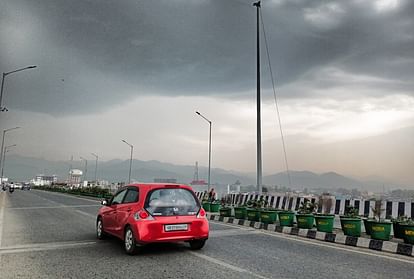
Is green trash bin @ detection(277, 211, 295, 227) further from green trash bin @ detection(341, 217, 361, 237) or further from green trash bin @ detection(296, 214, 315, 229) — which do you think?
green trash bin @ detection(341, 217, 361, 237)

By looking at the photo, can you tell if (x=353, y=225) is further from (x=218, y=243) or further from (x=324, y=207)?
(x=324, y=207)

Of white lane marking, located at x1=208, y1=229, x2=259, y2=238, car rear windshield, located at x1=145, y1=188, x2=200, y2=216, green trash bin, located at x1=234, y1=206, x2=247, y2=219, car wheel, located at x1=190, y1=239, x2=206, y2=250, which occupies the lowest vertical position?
white lane marking, located at x1=208, y1=229, x2=259, y2=238

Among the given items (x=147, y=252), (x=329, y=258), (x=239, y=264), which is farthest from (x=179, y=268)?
(x=329, y=258)

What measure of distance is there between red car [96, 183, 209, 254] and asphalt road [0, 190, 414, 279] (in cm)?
36

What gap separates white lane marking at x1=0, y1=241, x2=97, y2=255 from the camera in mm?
8101

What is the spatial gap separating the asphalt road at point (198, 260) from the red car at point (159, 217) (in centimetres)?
36

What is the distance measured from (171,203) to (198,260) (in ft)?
4.40

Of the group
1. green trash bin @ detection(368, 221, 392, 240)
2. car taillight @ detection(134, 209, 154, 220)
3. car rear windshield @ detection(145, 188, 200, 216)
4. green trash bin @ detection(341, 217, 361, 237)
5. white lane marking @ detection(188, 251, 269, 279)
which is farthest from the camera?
green trash bin @ detection(341, 217, 361, 237)

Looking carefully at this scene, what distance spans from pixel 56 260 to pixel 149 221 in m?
1.93

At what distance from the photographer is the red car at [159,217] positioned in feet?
24.1

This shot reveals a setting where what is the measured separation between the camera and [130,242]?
7.57m

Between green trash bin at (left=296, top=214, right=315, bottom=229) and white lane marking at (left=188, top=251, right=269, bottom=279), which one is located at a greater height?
green trash bin at (left=296, top=214, right=315, bottom=229)

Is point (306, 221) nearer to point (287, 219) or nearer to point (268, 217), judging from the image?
point (287, 219)

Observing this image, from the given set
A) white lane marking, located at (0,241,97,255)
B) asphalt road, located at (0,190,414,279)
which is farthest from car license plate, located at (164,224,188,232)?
white lane marking, located at (0,241,97,255)
